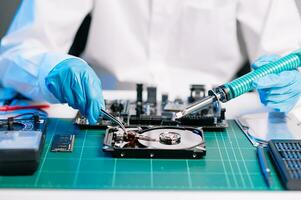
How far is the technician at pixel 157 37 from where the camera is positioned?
1.23 meters

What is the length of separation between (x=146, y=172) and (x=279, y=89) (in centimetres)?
41

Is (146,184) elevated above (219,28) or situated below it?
below

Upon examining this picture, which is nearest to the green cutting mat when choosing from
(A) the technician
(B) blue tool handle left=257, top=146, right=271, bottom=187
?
(B) blue tool handle left=257, top=146, right=271, bottom=187

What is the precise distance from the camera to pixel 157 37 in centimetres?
134

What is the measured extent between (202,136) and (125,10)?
0.57m

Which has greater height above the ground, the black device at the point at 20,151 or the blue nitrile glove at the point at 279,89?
the blue nitrile glove at the point at 279,89

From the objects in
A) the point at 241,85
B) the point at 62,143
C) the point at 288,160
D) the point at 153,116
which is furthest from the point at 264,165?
the point at 62,143

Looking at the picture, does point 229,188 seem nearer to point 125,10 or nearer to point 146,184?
point 146,184

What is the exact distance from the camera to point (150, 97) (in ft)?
3.72

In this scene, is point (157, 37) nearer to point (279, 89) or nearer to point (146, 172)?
point (279, 89)

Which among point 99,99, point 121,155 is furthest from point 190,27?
point 121,155

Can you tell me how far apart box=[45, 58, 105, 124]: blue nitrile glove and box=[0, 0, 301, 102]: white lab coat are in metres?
0.26
